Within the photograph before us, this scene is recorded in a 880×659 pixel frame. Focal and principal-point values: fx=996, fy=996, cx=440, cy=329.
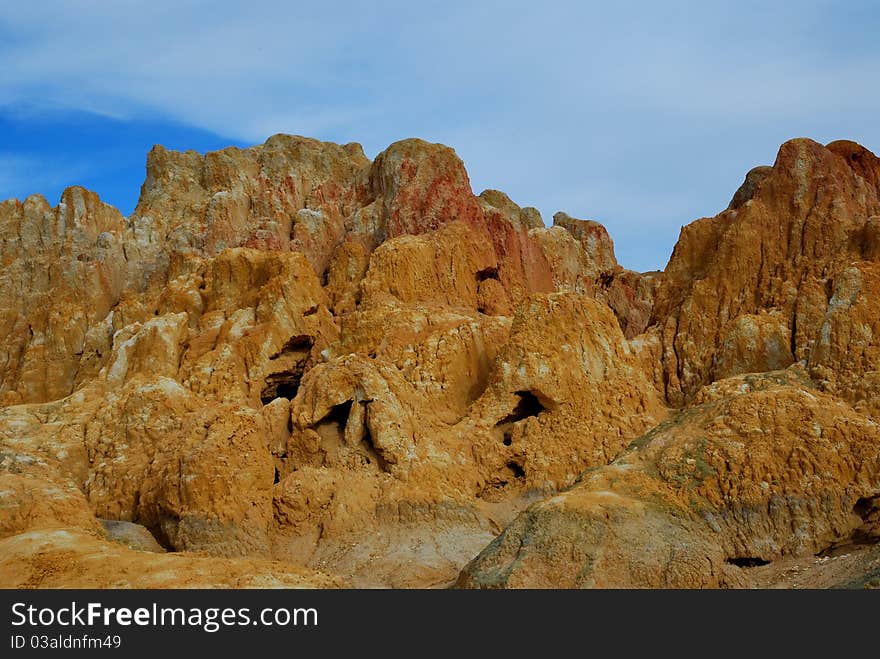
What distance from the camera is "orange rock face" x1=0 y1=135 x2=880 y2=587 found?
103 feet

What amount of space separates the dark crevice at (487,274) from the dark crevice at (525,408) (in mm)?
14540

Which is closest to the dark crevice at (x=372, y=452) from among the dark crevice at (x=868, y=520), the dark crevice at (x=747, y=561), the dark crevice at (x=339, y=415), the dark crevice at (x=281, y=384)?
the dark crevice at (x=339, y=415)

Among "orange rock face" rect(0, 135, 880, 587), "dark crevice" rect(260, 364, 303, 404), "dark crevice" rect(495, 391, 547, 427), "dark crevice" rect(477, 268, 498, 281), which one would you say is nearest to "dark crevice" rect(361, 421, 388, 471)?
"orange rock face" rect(0, 135, 880, 587)

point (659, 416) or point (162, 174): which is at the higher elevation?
point (162, 174)

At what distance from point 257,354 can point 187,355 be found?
3.52m

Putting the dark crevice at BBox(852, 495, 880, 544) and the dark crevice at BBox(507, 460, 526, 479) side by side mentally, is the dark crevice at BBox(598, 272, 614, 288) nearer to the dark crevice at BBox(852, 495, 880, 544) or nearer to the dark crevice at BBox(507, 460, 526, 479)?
the dark crevice at BBox(507, 460, 526, 479)

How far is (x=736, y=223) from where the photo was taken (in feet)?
170

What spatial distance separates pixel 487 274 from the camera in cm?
5903

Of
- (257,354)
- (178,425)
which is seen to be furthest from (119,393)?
(257,354)

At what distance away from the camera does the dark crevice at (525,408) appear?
44.3 meters

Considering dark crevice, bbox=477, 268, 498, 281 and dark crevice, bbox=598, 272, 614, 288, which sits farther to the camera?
dark crevice, bbox=598, 272, 614, 288

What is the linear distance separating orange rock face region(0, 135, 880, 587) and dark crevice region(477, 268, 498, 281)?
1.78 ft

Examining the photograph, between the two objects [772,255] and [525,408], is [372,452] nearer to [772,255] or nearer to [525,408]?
[525,408]

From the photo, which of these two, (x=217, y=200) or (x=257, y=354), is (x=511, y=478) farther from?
(x=217, y=200)
